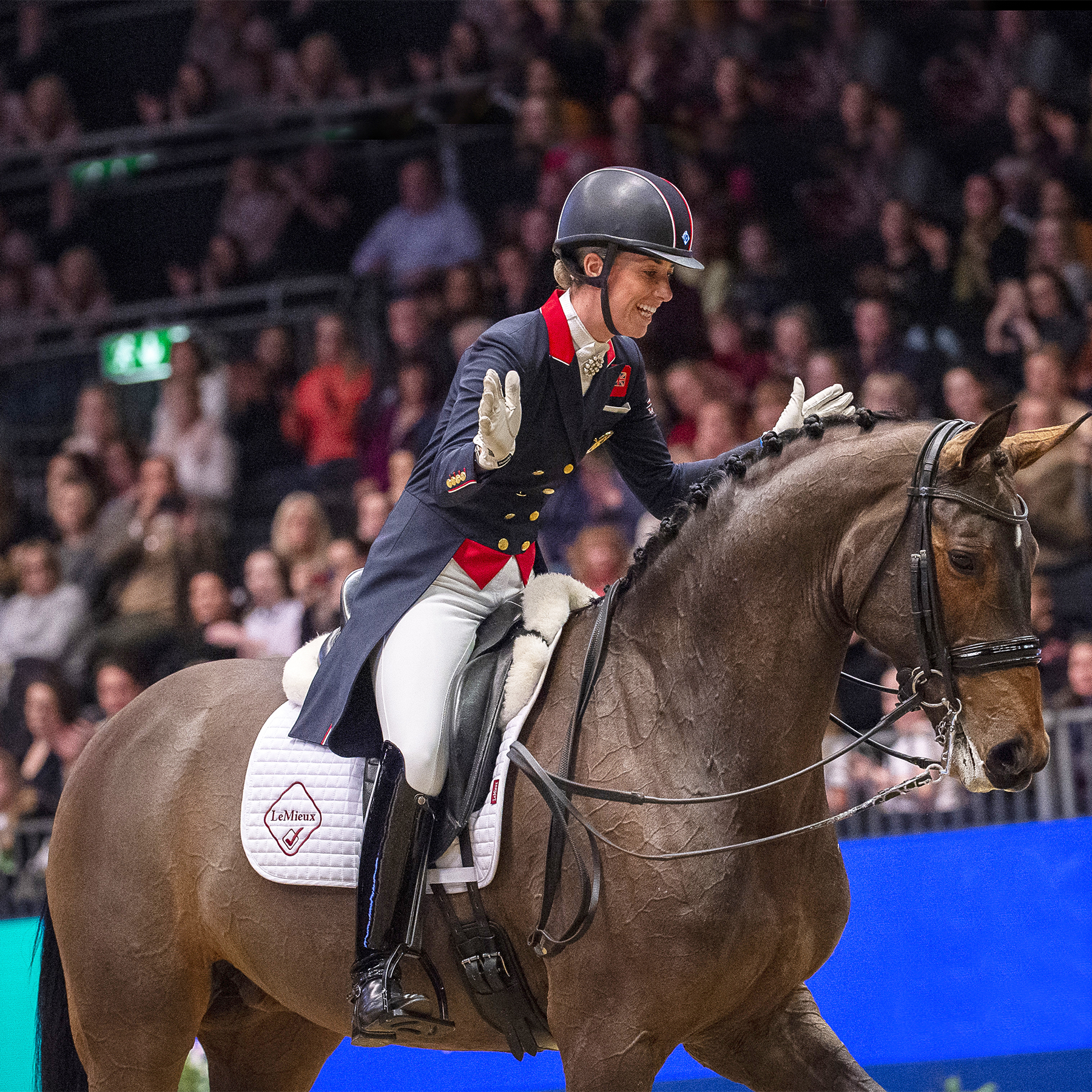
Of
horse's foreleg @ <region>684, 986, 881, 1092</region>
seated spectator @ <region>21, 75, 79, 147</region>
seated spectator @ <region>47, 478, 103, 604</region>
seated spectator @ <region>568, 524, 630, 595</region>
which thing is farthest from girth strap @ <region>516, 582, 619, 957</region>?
seated spectator @ <region>21, 75, 79, 147</region>

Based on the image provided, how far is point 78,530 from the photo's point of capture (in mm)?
8414

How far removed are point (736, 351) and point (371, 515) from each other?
6.97 ft

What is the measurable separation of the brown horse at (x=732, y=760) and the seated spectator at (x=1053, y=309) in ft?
15.6

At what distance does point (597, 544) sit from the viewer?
659 centimetres

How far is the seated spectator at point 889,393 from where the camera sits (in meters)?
6.86

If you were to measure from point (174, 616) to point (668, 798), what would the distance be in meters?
5.54

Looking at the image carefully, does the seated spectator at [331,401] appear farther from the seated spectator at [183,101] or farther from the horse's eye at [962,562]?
the horse's eye at [962,562]

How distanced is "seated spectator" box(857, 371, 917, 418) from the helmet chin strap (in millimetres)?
3983

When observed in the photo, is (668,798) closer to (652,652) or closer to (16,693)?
(652,652)

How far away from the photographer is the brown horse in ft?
8.37

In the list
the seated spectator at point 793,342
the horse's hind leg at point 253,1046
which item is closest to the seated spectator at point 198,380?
the seated spectator at point 793,342

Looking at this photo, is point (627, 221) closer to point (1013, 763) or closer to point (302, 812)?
point (1013, 763)

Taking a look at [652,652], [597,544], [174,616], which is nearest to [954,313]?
[597,544]

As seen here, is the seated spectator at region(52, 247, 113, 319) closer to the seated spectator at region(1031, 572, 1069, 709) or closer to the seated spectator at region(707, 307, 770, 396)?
the seated spectator at region(707, 307, 770, 396)
